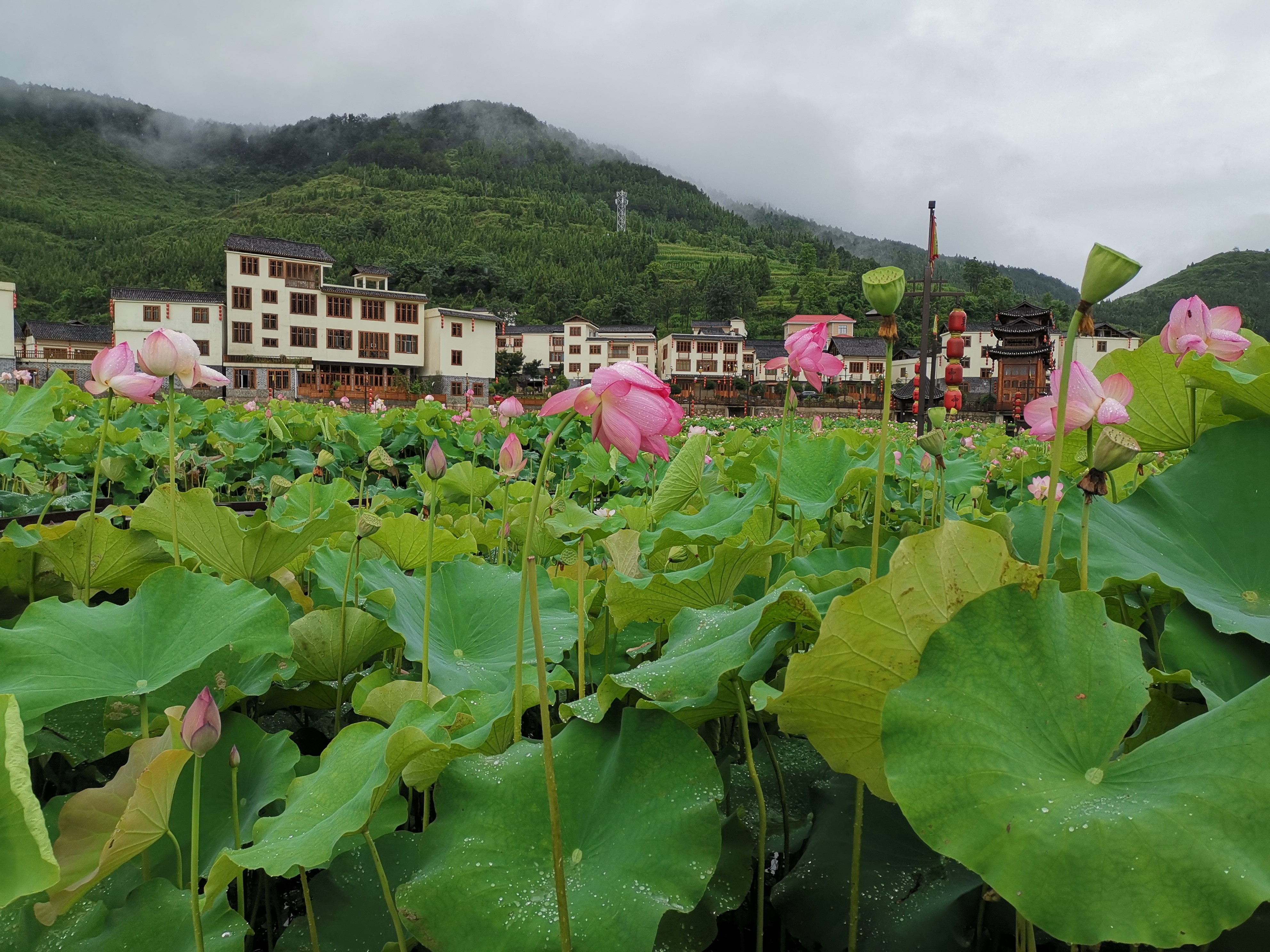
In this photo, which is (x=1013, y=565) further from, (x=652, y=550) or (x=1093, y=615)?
(x=652, y=550)

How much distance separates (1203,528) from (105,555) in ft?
4.66

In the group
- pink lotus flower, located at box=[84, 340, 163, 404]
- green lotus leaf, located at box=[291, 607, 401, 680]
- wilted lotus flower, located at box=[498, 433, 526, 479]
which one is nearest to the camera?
green lotus leaf, located at box=[291, 607, 401, 680]

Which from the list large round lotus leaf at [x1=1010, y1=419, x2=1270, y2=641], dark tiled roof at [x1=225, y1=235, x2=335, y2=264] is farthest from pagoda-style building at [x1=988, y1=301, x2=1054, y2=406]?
dark tiled roof at [x1=225, y1=235, x2=335, y2=264]

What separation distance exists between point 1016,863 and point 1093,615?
18 cm

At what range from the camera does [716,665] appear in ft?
1.96

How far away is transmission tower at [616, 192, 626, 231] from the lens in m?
90.0

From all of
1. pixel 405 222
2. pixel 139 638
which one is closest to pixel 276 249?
pixel 139 638

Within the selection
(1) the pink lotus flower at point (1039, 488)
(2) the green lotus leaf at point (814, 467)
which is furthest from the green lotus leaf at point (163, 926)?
(1) the pink lotus flower at point (1039, 488)

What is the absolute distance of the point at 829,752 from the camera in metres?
0.57

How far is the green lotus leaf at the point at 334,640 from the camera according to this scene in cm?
93

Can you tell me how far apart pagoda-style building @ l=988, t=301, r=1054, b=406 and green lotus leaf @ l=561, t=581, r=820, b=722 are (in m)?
25.4

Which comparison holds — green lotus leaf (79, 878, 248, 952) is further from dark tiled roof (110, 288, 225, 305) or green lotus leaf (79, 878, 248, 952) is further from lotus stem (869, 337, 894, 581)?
dark tiled roof (110, 288, 225, 305)

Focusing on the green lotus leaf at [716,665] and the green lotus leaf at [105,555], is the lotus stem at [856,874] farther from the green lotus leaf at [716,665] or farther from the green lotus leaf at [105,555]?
the green lotus leaf at [105,555]

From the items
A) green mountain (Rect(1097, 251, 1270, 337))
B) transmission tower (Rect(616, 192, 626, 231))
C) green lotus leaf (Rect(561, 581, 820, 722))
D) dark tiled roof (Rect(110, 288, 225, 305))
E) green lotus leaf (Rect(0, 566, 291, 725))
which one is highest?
transmission tower (Rect(616, 192, 626, 231))
